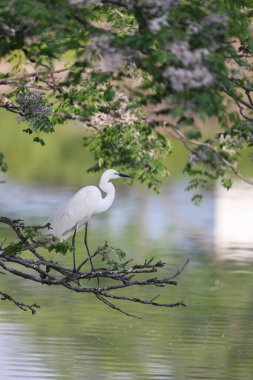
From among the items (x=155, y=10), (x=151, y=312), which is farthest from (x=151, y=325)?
(x=155, y=10)

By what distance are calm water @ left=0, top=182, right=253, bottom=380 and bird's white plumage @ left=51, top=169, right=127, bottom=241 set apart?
1249mm

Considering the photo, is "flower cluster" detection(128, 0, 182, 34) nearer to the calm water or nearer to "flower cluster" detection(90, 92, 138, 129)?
the calm water

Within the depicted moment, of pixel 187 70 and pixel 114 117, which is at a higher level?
pixel 114 117

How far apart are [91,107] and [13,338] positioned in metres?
2.63

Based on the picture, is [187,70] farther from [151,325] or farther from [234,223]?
[234,223]

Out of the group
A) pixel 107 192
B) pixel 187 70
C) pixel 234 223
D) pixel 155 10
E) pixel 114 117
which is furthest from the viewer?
pixel 234 223

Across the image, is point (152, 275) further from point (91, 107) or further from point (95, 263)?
point (91, 107)

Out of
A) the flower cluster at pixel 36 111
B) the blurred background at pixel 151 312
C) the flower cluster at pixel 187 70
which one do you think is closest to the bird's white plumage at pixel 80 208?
the blurred background at pixel 151 312

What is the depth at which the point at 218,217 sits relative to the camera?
123 ft

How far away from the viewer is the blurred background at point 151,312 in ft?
53.0

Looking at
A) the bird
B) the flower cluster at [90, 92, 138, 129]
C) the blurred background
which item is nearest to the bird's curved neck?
the bird

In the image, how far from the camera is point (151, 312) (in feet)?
66.6

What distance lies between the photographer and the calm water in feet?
Result: 52.5

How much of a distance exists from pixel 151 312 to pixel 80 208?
342cm
